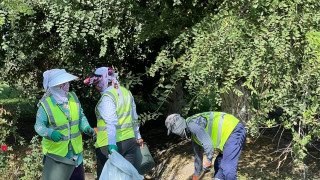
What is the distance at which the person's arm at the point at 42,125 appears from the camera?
149 inches

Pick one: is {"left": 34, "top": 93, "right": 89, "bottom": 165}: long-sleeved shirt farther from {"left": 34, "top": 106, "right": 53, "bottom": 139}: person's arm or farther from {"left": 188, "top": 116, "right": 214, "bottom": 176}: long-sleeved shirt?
{"left": 188, "top": 116, "right": 214, "bottom": 176}: long-sleeved shirt

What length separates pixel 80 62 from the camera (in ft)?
23.9

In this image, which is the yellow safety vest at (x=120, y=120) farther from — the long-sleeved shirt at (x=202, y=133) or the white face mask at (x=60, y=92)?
the long-sleeved shirt at (x=202, y=133)

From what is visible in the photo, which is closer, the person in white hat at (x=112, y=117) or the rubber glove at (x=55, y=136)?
the rubber glove at (x=55, y=136)

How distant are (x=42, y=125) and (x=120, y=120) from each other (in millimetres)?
958

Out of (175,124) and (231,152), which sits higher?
(175,124)

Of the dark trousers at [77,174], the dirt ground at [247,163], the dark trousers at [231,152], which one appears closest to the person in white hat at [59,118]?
the dark trousers at [77,174]

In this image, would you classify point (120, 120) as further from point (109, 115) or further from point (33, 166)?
point (33, 166)

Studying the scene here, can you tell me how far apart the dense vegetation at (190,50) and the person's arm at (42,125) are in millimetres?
873

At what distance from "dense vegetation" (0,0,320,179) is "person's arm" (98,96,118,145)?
0.27m

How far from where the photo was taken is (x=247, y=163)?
22.5ft

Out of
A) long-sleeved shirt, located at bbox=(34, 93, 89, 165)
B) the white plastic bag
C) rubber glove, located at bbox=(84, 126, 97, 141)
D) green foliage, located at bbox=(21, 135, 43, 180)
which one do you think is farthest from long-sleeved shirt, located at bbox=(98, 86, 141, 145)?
green foliage, located at bbox=(21, 135, 43, 180)

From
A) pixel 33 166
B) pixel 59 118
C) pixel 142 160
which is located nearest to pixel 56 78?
pixel 59 118

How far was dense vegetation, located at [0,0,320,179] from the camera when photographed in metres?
3.69
